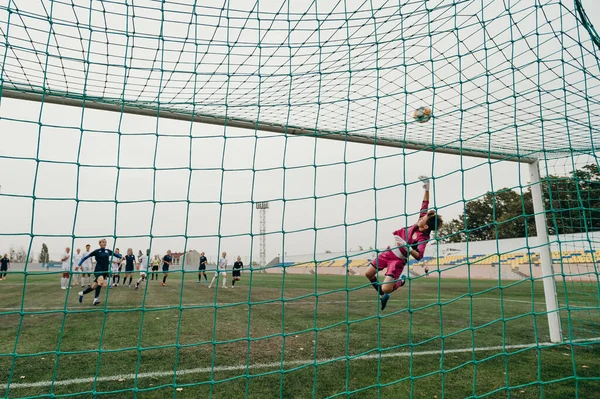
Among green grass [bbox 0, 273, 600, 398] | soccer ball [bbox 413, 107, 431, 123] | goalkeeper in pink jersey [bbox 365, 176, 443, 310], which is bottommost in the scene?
green grass [bbox 0, 273, 600, 398]

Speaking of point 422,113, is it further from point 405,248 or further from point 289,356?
point 289,356

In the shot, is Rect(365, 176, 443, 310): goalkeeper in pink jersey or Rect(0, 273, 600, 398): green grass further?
Rect(365, 176, 443, 310): goalkeeper in pink jersey

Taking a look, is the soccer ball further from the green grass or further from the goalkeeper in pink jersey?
the green grass

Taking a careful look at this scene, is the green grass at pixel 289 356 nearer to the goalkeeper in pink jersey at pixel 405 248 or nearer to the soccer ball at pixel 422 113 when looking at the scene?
the goalkeeper in pink jersey at pixel 405 248

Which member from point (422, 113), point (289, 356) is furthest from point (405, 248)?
point (289, 356)

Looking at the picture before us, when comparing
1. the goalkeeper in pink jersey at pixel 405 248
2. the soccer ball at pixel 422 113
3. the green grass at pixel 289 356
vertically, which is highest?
the soccer ball at pixel 422 113

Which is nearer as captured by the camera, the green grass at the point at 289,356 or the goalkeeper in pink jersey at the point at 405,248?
the green grass at the point at 289,356

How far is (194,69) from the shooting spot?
432 cm

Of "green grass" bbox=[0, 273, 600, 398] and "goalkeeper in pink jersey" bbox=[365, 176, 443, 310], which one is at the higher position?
"goalkeeper in pink jersey" bbox=[365, 176, 443, 310]

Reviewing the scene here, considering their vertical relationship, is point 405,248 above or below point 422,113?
below

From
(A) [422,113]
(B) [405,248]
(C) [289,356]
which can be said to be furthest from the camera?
(B) [405,248]

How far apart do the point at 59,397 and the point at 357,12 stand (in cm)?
450

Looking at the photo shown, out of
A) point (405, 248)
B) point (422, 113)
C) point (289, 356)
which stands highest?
point (422, 113)

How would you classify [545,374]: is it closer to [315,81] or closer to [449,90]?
[449,90]
